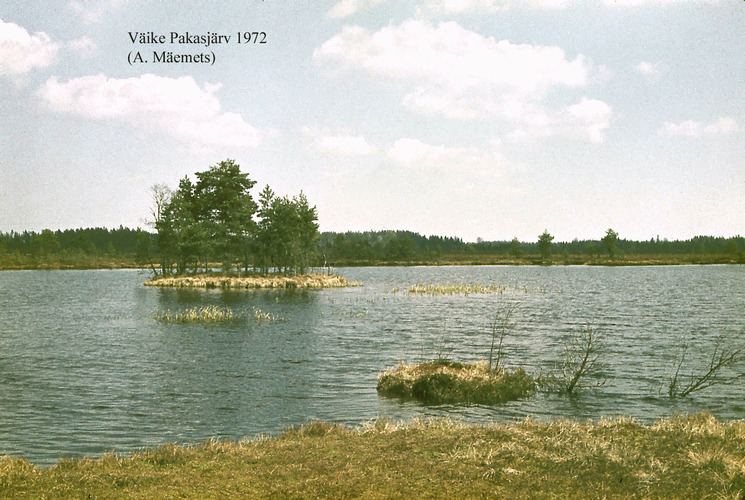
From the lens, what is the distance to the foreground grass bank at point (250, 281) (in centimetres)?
9000

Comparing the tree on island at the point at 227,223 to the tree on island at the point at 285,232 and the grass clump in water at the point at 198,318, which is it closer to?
the tree on island at the point at 285,232

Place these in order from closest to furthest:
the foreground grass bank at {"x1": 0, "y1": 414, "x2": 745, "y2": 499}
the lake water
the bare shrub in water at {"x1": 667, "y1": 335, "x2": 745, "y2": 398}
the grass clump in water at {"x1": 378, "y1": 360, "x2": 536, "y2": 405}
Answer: the foreground grass bank at {"x1": 0, "y1": 414, "x2": 745, "y2": 499}, the lake water, the bare shrub in water at {"x1": 667, "y1": 335, "x2": 745, "y2": 398}, the grass clump in water at {"x1": 378, "y1": 360, "x2": 536, "y2": 405}

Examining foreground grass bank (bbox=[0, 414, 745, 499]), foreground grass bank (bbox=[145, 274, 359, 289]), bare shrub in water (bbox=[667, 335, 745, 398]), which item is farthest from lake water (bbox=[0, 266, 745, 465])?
foreground grass bank (bbox=[145, 274, 359, 289])

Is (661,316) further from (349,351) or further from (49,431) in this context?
(49,431)

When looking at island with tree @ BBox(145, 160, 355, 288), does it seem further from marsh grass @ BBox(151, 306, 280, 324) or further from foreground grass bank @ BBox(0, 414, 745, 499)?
foreground grass bank @ BBox(0, 414, 745, 499)

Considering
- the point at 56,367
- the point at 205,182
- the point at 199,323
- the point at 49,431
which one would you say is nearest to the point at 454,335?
the point at 199,323

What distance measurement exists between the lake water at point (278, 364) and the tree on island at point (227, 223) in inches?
1176

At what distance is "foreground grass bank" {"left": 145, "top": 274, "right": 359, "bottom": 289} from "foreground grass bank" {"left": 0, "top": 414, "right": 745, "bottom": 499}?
77990 millimetres

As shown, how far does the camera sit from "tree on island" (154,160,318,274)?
8919 cm

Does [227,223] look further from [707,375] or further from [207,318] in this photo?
[707,375]

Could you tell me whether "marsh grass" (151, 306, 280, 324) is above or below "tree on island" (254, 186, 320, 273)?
below

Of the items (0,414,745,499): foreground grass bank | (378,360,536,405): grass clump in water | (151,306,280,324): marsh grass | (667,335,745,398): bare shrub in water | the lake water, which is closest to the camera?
(0,414,745,499): foreground grass bank

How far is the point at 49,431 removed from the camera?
17250 millimetres

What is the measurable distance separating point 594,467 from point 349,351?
23.0 m
